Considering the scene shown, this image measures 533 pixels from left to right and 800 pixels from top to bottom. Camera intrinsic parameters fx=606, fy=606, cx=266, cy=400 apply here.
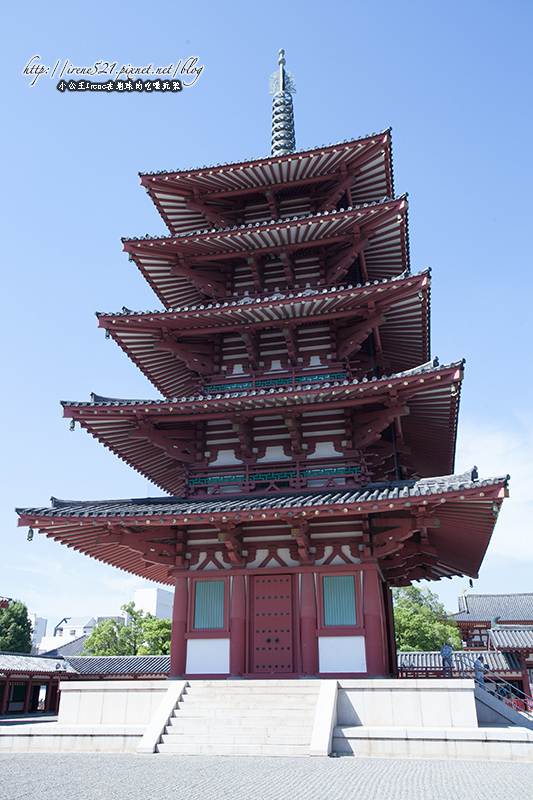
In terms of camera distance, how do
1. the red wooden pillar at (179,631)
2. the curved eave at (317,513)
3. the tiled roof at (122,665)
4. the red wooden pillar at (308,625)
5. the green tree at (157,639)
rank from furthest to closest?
the green tree at (157,639) < the tiled roof at (122,665) < the red wooden pillar at (179,631) < the red wooden pillar at (308,625) < the curved eave at (317,513)

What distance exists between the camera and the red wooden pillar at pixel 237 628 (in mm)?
15117

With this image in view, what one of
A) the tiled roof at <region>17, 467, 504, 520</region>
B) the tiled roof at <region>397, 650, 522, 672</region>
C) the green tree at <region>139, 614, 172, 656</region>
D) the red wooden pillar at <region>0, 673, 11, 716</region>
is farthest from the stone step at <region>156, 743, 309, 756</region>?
the green tree at <region>139, 614, 172, 656</region>

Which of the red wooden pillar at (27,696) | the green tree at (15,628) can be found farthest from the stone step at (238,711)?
the green tree at (15,628)

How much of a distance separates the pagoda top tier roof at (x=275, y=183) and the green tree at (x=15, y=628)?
4694 centimetres

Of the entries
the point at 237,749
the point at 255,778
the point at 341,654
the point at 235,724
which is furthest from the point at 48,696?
the point at 255,778

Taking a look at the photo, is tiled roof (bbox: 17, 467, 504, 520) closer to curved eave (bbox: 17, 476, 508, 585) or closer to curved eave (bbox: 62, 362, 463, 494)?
curved eave (bbox: 17, 476, 508, 585)

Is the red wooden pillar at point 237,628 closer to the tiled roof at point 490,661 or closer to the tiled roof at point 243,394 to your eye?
the tiled roof at point 243,394

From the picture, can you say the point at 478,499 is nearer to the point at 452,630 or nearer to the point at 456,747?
the point at 456,747

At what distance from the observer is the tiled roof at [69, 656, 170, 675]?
3819 centimetres

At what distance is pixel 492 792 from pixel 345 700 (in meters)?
4.80

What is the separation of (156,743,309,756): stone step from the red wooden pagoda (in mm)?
3452

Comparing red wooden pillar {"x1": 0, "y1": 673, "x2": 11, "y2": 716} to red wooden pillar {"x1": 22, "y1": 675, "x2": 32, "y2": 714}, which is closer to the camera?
red wooden pillar {"x1": 0, "y1": 673, "x2": 11, "y2": 716}

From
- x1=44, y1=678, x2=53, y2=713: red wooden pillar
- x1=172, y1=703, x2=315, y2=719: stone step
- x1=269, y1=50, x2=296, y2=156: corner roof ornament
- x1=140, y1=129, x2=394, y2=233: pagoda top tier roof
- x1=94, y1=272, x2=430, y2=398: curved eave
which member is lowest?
x1=44, y1=678, x2=53, y2=713: red wooden pillar

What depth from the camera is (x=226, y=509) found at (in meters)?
14.4
